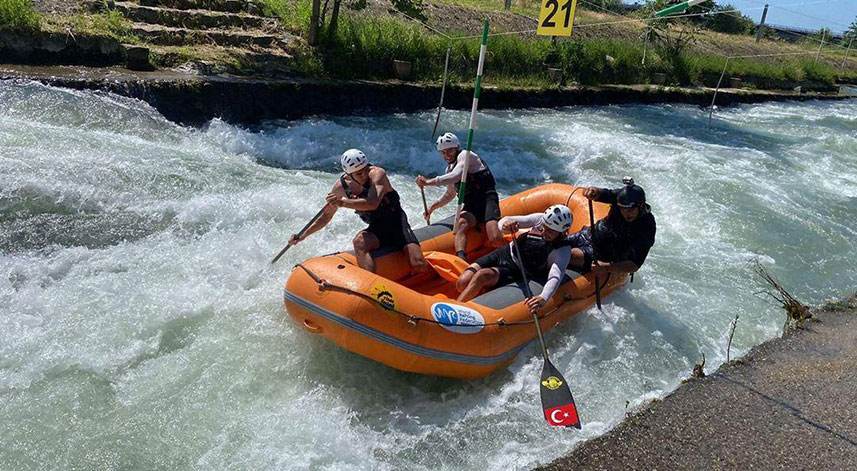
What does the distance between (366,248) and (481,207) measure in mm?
1460

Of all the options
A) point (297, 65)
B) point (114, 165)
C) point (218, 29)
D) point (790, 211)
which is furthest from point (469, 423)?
point (218, 29)

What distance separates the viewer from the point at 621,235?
5602mm

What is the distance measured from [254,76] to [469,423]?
845 cm

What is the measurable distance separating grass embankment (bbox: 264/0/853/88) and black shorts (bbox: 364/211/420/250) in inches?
304

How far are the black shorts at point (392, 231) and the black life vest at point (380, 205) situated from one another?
3 centimetres

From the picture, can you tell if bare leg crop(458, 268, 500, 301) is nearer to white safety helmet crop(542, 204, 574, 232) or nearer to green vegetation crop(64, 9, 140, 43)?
white safety helmet crop(542, 204, 574, 232)

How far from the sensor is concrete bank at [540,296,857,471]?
3.82 meters

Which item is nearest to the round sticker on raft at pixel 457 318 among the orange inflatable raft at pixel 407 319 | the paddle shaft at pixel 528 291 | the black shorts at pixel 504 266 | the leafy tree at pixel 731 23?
the orange inflatable raft at pixel 407 319

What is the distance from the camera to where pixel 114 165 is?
283 inches

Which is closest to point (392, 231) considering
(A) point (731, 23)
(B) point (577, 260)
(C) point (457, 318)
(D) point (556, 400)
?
(C) point (457, 318)

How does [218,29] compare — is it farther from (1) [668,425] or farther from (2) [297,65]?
(1) [668,425]

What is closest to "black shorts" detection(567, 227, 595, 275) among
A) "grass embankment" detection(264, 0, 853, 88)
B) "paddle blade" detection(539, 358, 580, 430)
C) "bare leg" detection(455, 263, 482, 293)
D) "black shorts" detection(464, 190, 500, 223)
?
"black shorts" detection(464, 190, 500, 223)

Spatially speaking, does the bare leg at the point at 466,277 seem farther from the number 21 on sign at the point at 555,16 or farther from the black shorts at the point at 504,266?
the number 21 on sign at the point at 555,16

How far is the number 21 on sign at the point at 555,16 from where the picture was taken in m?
9.80
